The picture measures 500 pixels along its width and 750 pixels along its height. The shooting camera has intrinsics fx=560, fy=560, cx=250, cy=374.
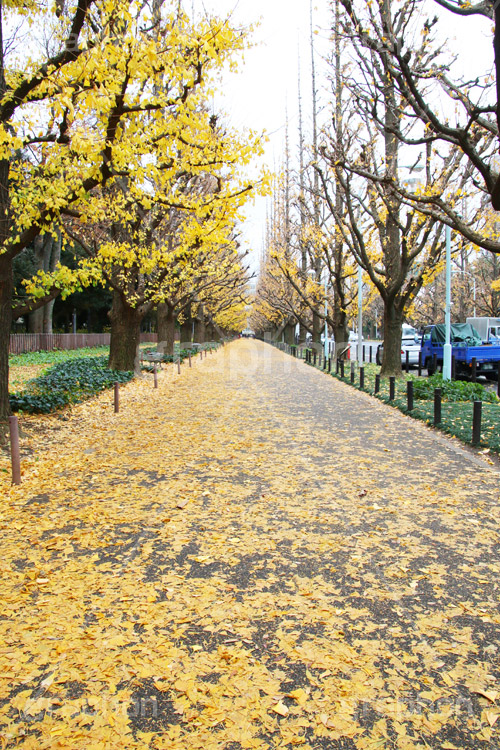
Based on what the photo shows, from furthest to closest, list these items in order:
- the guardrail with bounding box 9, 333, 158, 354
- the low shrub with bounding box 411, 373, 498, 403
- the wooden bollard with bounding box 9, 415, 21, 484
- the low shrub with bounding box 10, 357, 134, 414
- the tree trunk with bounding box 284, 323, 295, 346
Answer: the tree trunk with bounding box 284, 323, 295, 346, the guardrail with bounding box 9, 333, 158, 354, the low shrub with bounding box 411, 373, 498, 403, the low shrub with bounding box 10, 357, 134, 414, the wooden bollard with bounding box 9, 415, 21, 484

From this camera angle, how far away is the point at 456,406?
1248 centimetres

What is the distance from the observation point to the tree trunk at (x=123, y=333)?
19.3 m

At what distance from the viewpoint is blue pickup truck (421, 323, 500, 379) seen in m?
20.3

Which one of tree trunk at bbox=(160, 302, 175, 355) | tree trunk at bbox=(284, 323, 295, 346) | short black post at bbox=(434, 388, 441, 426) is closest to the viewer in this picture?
short black post at bbox=(434, 388, 441, 426)

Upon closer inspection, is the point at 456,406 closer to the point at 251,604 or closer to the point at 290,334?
the point at 251,604

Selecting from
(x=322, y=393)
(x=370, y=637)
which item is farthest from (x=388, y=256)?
(x=370, y=637)

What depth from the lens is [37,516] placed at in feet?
19.4

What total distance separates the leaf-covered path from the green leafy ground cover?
62.8 inches

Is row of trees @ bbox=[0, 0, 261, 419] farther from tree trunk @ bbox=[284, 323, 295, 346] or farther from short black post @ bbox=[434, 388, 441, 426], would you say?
tree trunk @ bbox=[284, 323, 295, 346]

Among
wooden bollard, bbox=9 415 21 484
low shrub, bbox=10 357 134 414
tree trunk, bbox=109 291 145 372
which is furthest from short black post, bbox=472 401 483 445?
tree trunk, bbox=109 291 145 372

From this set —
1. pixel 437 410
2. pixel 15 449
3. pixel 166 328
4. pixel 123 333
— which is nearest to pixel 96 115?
pixel 15 449

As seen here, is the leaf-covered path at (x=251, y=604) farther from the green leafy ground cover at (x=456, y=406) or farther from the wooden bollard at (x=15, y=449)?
Result: the green leafy ground cover at (x=456, y=406)

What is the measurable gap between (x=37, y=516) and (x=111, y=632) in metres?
2.71

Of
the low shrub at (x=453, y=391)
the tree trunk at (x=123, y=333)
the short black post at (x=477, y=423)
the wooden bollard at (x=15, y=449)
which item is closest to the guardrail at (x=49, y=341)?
the tree trunk at (x=123, y=333)
